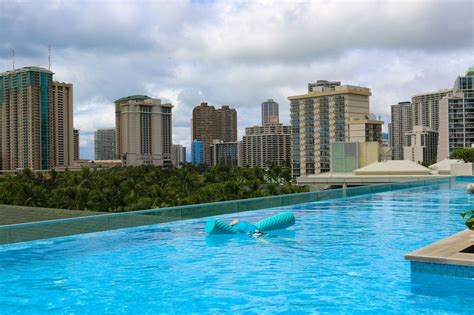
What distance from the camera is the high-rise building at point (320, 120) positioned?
123m

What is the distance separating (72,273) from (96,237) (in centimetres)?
360

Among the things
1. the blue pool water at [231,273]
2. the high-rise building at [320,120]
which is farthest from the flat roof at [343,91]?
the blue pool water at [231,273]

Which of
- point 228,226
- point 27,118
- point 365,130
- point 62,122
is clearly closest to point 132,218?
point 228,226

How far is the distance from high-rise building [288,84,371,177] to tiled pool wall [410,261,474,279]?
114344 mm

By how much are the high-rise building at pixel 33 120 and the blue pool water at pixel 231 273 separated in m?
131

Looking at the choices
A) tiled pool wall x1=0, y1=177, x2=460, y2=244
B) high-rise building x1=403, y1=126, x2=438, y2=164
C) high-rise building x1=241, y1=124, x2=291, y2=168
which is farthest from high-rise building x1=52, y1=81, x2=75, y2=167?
tiled pool wall x1=0, y1=177, x2=460, y2=244

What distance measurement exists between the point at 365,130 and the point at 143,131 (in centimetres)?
8718

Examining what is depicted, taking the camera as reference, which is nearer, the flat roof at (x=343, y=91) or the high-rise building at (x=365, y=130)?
the high-rise building at (x=365, y=130)

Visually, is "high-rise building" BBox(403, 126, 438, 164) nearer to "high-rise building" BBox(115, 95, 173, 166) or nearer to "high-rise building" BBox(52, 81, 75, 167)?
"high-rise building" BBox(115, 95, 173, 166)

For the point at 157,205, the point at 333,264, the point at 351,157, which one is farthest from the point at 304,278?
the point at 351,157

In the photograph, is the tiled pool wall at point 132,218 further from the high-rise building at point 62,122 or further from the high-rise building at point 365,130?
the high-rise building at point 62,122

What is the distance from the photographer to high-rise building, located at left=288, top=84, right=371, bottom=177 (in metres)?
123

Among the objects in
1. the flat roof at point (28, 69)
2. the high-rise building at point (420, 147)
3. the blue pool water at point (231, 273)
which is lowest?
the blue pool water at point (231, 273)

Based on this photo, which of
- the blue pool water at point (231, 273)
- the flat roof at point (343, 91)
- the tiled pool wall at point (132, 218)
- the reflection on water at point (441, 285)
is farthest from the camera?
the flat roof at point (343, 91)
